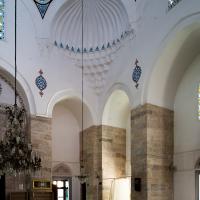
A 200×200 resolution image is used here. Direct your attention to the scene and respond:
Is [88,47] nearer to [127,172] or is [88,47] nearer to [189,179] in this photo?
[127,172]

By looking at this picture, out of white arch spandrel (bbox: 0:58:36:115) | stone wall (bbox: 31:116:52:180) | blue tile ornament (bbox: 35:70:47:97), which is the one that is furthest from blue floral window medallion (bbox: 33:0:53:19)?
stone wall (bbox: 31:116:52:180)

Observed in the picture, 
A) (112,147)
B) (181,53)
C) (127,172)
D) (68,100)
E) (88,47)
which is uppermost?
(88,47)

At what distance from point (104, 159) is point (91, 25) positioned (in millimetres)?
4014

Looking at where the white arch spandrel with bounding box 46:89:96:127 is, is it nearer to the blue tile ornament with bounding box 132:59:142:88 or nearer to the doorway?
the doorway

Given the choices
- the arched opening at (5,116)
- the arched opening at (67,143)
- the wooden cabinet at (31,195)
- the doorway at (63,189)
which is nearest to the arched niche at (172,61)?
the arched opening at (67,143)

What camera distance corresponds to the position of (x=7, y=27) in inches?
402

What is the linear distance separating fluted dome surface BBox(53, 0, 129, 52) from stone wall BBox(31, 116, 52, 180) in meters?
2.41

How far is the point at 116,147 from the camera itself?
11.5 m

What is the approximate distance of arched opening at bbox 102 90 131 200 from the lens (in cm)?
1104

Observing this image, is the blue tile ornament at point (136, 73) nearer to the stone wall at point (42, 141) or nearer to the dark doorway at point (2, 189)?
the stone wall at point (42, 141)

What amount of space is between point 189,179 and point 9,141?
4658 mm

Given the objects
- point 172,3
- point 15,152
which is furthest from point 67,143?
point 15,152

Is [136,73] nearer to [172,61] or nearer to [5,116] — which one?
[172,61]

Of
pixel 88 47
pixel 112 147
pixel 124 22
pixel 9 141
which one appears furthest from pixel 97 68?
pixel 9 141
